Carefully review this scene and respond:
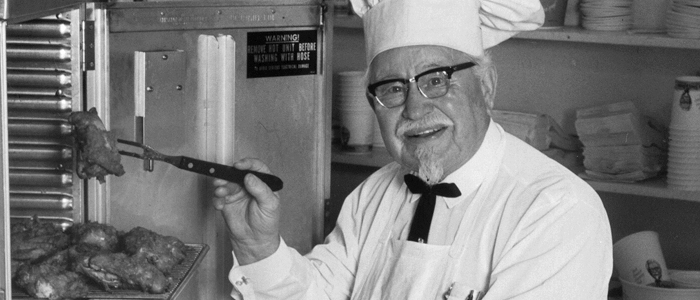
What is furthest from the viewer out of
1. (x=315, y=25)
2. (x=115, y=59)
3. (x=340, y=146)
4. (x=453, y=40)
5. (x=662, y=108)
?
(x=340, y=146)

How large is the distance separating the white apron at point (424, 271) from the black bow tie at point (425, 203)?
3 cm

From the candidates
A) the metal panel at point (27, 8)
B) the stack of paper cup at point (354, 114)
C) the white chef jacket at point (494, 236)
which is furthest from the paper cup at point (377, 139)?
the metal panel at point (27, 8)

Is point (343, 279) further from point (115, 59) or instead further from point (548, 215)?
point (115, 59)

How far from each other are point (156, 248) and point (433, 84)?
683mm

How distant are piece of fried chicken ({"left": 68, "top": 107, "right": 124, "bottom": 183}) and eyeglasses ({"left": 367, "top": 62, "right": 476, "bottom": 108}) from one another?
1.93 ft

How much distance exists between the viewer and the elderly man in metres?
1.97

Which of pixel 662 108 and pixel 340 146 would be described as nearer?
pixel 662 108

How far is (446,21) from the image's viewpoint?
211 centimetres

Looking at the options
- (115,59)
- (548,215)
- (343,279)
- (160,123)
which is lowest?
(343,279)

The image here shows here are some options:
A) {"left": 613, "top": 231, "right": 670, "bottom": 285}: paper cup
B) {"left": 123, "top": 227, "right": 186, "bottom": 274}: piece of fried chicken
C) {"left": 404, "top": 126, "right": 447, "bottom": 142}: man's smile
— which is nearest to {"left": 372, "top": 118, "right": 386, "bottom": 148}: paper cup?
{"left": 613, "top": 231, "right": 670, "bottom": 285}: paper cup

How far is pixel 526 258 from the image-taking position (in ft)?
6.41

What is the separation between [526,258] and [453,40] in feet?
1.64

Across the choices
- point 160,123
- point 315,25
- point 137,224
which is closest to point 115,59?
point 160,123

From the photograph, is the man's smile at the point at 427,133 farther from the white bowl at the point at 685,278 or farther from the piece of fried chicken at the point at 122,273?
the white bowl at the point at 685,278
